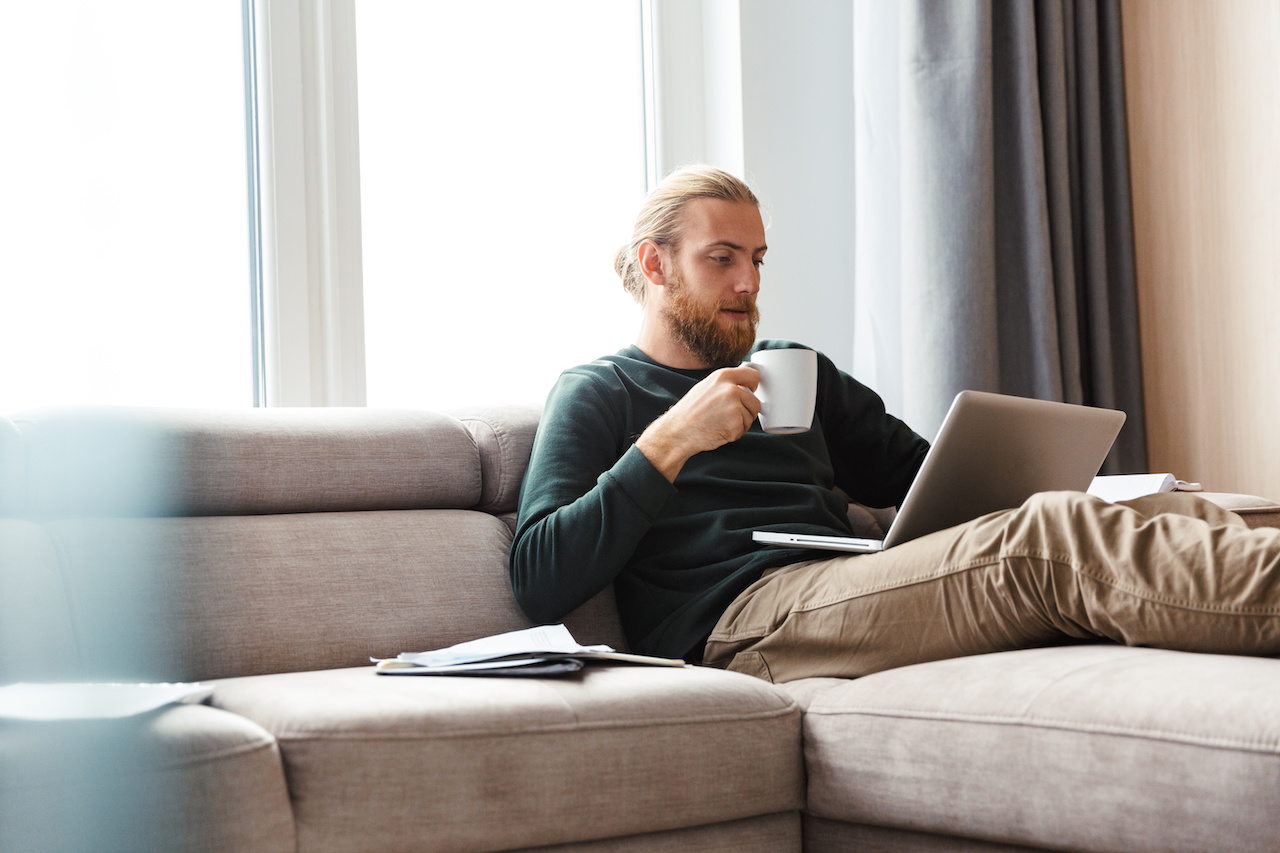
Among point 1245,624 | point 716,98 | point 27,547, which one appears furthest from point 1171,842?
point 716,98

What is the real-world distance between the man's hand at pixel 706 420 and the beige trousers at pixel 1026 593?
22 cm

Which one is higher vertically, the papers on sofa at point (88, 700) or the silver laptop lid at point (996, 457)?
the silver laptop lid at point (996, 457)

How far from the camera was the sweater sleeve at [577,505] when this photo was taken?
158 centimetres

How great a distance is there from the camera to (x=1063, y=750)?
42.4 inches

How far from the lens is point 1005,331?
2.67 metres

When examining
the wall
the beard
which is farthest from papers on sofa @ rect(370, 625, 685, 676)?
the wall

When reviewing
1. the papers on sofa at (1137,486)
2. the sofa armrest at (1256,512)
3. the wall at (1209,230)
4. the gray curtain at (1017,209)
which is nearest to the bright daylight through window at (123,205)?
the gray curtain at (1017,209)

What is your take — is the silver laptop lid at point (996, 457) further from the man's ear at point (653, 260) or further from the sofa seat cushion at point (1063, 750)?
the man's ear at point (653, 260)

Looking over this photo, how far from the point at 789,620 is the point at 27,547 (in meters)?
0.99

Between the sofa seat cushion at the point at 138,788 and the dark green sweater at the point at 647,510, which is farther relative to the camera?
the dark green sweater at the point at 647,510

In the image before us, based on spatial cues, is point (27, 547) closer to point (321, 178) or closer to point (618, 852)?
point (618, 852)

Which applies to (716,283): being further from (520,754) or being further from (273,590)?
(520,754)

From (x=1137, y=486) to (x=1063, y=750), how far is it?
0.86 metres

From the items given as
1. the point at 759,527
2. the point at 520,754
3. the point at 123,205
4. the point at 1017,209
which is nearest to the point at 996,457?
the point at 759,527
